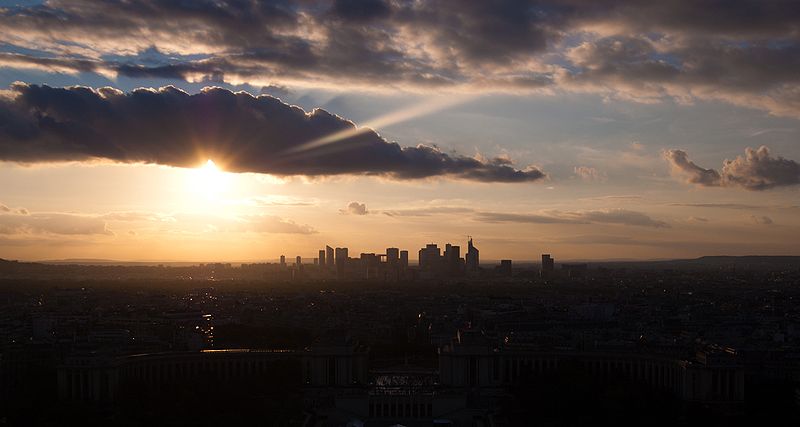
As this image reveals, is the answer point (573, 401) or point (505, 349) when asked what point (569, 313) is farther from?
point (573, 401)

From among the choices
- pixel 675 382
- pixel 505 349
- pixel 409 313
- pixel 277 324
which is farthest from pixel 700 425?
pixel 409 313

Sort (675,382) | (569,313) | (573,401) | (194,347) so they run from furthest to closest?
(569,313)
(194,347)
(675,382)
(573,401)

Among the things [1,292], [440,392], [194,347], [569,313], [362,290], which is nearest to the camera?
[440,392]

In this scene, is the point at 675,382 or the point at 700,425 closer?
the point at 700,425

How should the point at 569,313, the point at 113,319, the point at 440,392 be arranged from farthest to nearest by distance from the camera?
the point at 569,313
the point at 113,319
the point at 440,392

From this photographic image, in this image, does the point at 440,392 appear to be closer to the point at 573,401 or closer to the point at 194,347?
the point at 573,401

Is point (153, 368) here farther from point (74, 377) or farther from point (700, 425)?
point (700, 425)

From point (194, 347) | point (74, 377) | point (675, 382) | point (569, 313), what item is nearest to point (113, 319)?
point (194, 347)

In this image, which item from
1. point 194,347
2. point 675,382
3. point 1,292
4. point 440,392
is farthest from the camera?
point 1,292

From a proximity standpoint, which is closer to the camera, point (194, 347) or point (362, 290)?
point (194, 347)
